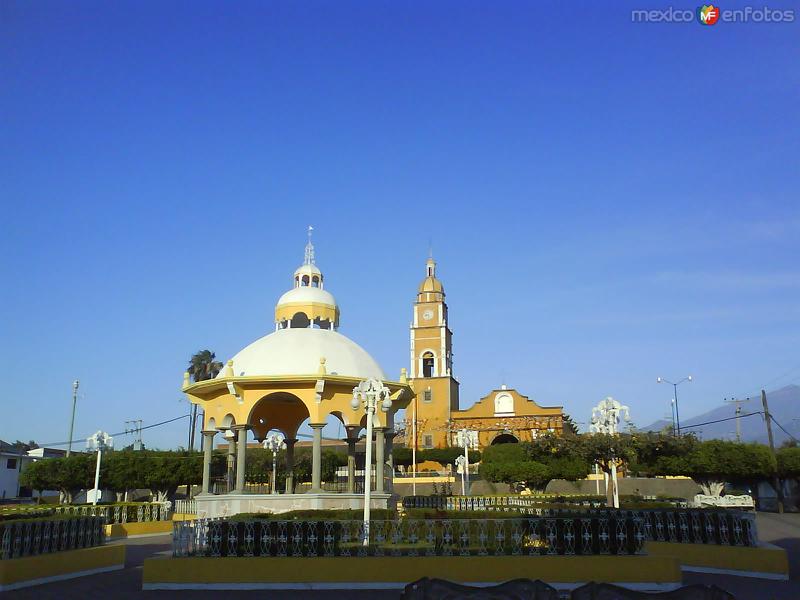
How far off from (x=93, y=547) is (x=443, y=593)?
12717 millimetres

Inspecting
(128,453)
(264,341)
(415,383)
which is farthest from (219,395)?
(415,383)

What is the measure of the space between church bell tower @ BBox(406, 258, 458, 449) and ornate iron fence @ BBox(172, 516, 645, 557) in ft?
181

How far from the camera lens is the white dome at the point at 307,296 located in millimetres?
29062

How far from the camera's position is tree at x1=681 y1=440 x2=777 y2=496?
46.1 m

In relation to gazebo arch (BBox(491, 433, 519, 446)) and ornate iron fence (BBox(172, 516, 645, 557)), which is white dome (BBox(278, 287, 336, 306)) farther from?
gazebo arch (BBox(491, 433, 519, 446))

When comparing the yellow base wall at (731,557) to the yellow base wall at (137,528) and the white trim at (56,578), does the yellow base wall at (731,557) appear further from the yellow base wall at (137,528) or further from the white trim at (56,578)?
the yellow base wall at (137,528)

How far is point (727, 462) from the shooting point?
1826 inches

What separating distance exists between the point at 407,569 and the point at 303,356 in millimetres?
12682

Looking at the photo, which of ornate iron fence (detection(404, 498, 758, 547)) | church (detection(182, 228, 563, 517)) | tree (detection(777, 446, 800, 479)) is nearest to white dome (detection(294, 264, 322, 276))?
church (detection(182, 228, 563, 517))

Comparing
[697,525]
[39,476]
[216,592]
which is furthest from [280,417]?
[39,476]

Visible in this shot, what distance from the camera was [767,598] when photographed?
40.8 feet

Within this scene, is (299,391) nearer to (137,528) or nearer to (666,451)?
(137,528)

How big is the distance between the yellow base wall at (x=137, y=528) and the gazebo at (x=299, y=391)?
3.84 meters

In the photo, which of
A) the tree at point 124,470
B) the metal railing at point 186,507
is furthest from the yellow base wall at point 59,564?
the tree at point 124,470
